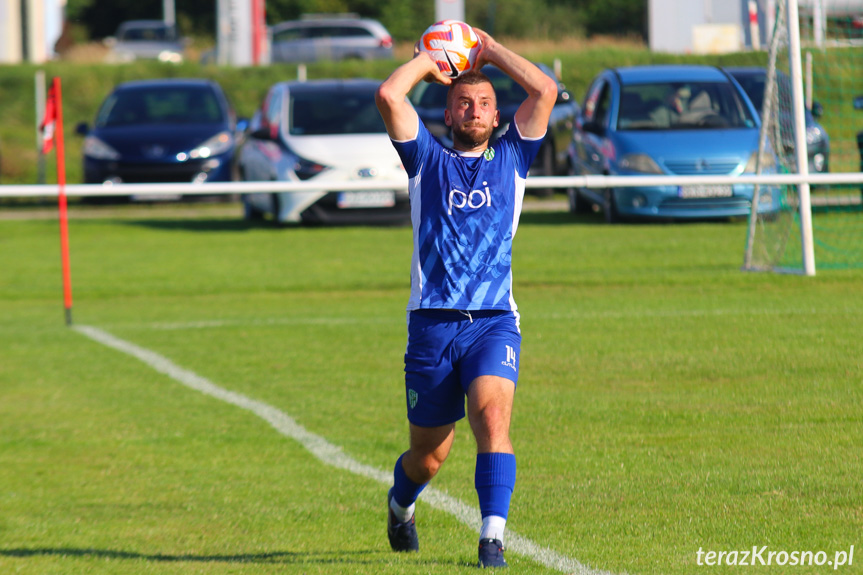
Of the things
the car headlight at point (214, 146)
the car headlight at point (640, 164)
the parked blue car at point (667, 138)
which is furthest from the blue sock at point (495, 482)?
the car headlight at point (214, 146)

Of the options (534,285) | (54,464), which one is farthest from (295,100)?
(54,464)

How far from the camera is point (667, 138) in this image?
17.0m

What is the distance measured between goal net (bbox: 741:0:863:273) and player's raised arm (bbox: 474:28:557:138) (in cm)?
774

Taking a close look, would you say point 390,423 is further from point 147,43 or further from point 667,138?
point 147,43

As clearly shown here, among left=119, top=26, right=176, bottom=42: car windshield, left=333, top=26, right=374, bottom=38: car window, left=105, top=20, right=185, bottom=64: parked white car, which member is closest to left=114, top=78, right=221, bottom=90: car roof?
left=333, top=26, right=374, bottom=38: car window

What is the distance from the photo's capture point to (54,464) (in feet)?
21.6

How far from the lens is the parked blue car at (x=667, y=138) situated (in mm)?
16438

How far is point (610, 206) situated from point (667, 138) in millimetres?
1144

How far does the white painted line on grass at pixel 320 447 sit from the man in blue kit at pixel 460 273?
38 cm

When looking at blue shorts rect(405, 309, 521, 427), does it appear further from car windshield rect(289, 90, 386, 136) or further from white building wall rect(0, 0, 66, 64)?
white building wall rect(0, 0, 66, 64)

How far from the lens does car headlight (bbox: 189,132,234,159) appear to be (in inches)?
793

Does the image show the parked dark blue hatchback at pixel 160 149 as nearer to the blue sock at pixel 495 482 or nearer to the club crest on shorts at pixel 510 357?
the club crest on shorts at pixel 510 357

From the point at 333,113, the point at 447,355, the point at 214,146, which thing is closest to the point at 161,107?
the point at 214,146

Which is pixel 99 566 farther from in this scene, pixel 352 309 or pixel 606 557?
pixel 352 309
